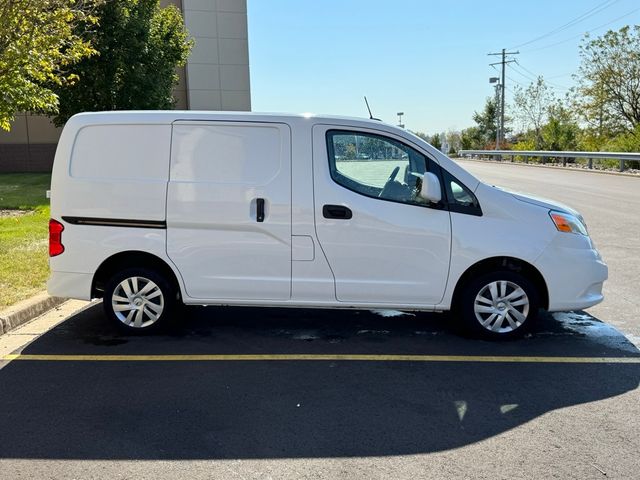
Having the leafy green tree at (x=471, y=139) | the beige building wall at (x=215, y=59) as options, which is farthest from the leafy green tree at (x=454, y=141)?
the beige building wall at (x=215, y=59)

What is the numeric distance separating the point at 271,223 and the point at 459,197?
1.69 metres

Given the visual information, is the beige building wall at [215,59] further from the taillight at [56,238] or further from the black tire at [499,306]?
the black tire at [499,306]

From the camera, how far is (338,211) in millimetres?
4977

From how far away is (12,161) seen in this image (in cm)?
2612

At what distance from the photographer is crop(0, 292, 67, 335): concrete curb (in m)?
5.48

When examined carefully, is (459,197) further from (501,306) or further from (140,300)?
(140,300)

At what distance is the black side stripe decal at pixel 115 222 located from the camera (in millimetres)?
5117

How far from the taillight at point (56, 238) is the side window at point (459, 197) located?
11.6 feet

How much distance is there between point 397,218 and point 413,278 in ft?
1.84

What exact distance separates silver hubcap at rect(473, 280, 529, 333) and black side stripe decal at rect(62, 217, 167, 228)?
2.95m

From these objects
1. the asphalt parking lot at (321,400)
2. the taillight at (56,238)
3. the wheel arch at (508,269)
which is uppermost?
the taillight at (56,238)

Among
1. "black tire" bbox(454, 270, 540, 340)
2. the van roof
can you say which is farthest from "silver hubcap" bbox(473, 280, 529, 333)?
the van roof

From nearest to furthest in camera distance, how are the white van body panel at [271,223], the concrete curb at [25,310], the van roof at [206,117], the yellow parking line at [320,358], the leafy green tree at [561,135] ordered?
the yellow parking line at [320,358] < the white van body panel at [271,223] < the van roof at [206,117] < the concrete curb at [25,310] < the leafy green tree at [561,135]

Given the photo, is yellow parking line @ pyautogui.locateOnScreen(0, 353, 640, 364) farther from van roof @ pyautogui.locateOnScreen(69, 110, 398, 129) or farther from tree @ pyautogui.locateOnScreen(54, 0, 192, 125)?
tree @ pyautogui.locateOnScreen(54, 0, 192, 125)
